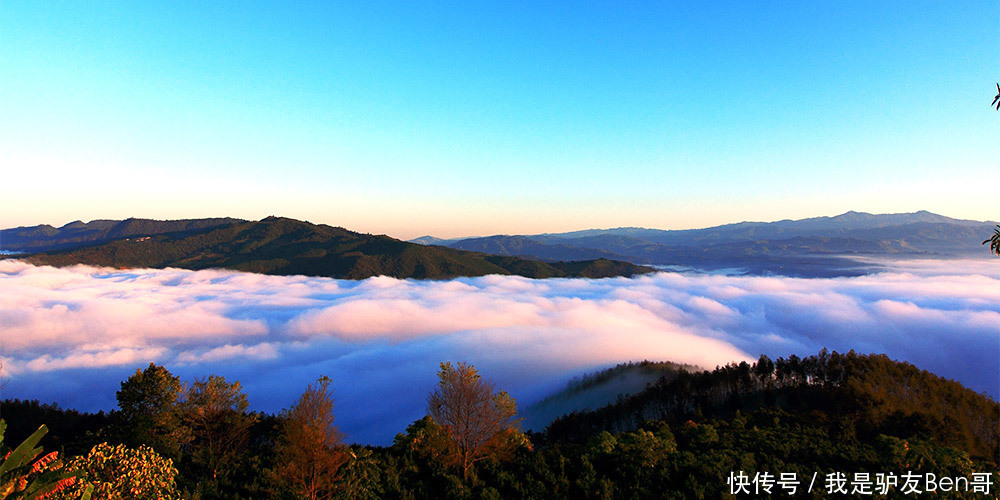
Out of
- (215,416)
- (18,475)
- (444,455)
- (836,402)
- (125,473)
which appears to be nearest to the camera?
(18,475)

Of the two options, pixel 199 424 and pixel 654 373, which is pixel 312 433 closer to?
pixel 199 424

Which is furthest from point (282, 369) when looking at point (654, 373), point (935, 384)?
point (935, 384)

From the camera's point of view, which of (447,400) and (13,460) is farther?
(447,400)

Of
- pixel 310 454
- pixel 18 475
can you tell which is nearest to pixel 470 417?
pixel 310 454

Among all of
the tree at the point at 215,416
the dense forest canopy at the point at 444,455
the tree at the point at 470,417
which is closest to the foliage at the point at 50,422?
the dense forest canopy at the point at 444,455

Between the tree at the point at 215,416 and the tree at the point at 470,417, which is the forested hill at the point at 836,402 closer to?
the tree at the point at 470,417

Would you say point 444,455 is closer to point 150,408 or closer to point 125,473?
point 125,473
